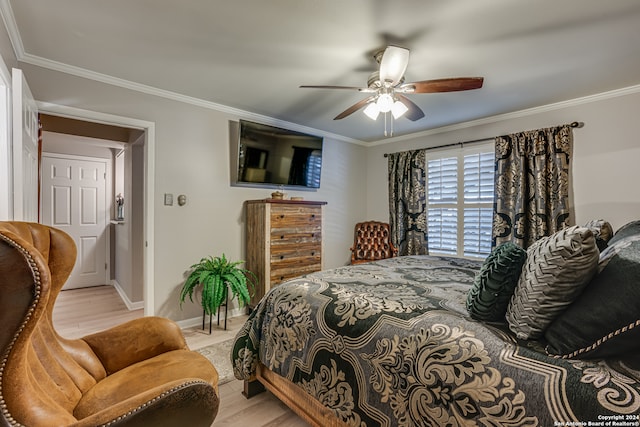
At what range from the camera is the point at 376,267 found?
2428 millimetres

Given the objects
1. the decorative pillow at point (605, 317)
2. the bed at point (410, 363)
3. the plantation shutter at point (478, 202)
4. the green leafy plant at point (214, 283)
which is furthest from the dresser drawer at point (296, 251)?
the decorative pillow at point (605, 317)

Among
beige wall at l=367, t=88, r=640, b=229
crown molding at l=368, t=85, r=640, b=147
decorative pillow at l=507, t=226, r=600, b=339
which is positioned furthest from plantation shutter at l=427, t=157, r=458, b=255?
decorative pillow at l=507, t=226, r=600, b=339

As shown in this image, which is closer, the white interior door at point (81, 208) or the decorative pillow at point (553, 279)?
the decorative pillow at point (553, 279)

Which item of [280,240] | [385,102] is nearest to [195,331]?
[280,240]

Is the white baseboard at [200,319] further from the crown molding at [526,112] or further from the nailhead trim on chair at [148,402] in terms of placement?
the crown molding at [526,112]

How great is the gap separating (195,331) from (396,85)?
3054 mm

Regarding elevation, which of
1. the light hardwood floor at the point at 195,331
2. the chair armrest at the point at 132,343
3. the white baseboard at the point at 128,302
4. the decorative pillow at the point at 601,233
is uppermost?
the decorative pillow at the point at 601,233

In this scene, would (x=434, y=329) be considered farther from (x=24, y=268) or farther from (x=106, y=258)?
(x=106, y=258)

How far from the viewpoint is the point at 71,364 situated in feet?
4.44

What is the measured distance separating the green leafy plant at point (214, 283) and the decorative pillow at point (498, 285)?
2288mm

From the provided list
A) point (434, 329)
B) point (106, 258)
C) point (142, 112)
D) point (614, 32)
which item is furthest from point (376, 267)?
point (106, 258)

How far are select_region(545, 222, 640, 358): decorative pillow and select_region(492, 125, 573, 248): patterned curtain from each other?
2557mm

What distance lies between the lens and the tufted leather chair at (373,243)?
4.52 meters

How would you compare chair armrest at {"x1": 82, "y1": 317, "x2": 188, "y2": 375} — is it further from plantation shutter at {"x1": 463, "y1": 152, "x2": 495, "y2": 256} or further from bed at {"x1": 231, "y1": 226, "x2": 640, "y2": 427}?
plantation shutter at {"x1": 463, "y1": 152, "x2": 495, "y2": 256}
